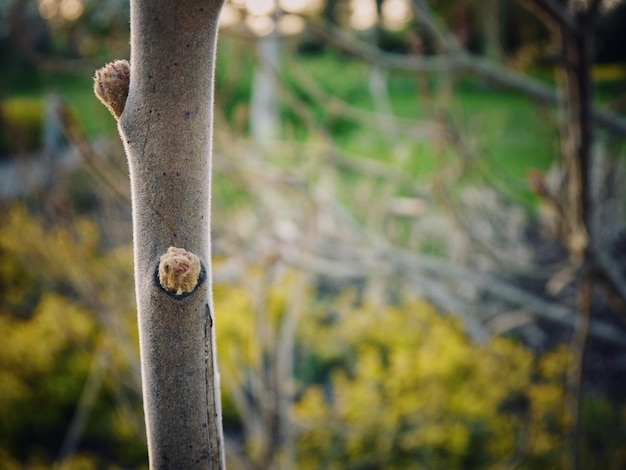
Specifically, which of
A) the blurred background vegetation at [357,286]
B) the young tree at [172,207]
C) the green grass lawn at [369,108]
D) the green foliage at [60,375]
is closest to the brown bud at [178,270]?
the young tree at [172,207]

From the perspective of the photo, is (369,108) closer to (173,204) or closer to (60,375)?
(60,375)

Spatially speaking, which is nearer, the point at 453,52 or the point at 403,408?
the point at 453,52

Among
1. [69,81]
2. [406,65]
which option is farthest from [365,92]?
[406,65]

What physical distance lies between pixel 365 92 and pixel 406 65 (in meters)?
9.29

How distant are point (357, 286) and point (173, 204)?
3.80 m

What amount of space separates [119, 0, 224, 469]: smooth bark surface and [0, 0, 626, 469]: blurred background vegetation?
561 mm

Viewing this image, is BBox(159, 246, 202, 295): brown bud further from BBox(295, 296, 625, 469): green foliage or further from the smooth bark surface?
BBox(295, 296, 625, 469): green foliage

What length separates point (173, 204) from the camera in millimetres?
324

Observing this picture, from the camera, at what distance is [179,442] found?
0.35 m

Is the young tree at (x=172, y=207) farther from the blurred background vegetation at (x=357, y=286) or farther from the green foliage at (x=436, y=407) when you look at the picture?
the green foliage at (x=436, y=407)

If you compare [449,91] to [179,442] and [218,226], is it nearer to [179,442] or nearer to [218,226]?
[218,226]

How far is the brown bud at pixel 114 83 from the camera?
1.09ft

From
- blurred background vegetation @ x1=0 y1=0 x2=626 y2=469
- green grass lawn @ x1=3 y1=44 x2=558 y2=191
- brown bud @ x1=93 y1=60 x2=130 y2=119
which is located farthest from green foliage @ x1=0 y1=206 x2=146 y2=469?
brown bud @ x1=93 y1=60 x2=130 y2=119

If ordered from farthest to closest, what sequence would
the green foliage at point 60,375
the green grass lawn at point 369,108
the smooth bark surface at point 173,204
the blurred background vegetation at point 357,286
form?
1. the green grass lawn at point 369,108
2. the green foliage at point 60,375
3. the blurred background vegetation at point 357,286
4. the smooth bark surface at point 173,204
